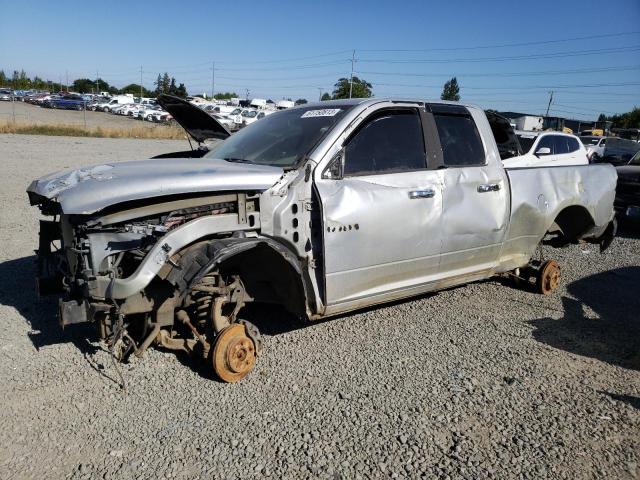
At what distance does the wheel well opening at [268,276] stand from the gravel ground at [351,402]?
0.46m

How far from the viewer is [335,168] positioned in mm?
3883

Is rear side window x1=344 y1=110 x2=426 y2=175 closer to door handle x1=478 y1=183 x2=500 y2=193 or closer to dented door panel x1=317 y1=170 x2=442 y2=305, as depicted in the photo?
dented door panel x1=317 y1=170 x2=442 y2=305

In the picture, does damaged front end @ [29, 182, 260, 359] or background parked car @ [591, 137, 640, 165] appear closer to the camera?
damaged front end @ [29, 182, 260, 359]

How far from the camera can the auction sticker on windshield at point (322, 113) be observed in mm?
4281

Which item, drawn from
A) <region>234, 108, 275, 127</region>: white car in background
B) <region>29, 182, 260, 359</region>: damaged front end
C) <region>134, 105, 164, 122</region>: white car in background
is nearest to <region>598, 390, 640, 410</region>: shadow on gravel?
<region>29, 182, 260, 359</region>: damaged front end

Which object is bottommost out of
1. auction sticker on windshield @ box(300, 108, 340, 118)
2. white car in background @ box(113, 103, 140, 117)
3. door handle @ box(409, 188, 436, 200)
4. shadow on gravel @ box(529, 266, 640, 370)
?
shadow on gravel @ box(529, 266, 640, 370)

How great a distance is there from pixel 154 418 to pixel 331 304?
1474 mm

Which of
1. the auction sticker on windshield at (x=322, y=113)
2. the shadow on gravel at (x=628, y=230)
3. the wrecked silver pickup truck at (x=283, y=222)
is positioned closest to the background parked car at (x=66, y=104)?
the shadow on gravel at (x=628, y=230)

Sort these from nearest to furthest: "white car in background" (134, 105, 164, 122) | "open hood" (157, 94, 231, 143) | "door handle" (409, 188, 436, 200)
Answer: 1. "door handle" (409, 188, 436, 200)
2. "open hood" (157, 94, 231, 143)
3. "white car in background" (134, 105, 164, 122)

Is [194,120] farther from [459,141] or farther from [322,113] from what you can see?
[459,141]

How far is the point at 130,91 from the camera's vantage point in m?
107

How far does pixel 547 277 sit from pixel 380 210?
2.71 metres

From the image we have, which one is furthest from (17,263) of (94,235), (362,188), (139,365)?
(362,188)

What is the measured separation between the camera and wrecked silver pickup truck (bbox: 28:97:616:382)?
3.22 meters
